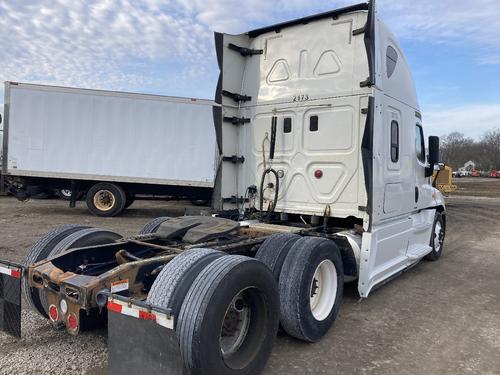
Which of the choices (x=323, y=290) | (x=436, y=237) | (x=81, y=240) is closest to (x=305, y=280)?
(x=323, y=290)

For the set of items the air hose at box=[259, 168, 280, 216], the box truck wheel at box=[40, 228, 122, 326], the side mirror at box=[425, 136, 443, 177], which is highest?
the side mirror at box=[425, 136, 443, 177]

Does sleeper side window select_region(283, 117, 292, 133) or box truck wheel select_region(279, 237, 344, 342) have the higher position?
sleeper side window select_region(283, 117, 292, 133)

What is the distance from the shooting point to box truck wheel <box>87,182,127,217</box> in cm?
1259

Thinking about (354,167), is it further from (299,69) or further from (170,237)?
(170,237)

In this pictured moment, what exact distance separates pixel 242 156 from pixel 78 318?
12.0 feet

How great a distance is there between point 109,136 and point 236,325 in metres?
10.7

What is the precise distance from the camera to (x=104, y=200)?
12.8 metres

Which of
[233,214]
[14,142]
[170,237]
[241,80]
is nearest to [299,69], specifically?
[241,80]

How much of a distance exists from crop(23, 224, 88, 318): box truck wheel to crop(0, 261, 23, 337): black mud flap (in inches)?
8.1

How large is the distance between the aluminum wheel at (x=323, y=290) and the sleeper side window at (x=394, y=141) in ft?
6.47

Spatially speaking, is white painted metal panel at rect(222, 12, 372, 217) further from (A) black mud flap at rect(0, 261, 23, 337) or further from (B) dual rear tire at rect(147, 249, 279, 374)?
(A) black mud flap at rect(0, 261, 23, 337)

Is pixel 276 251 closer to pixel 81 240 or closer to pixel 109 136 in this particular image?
pixel 81 240

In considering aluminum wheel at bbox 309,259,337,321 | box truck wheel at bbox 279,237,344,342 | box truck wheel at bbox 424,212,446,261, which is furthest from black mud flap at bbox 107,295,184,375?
box truck wheel at bbox 424,212,446,261

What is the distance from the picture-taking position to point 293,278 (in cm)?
375
